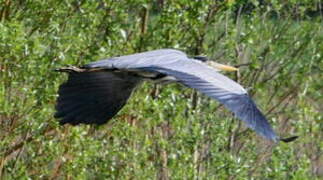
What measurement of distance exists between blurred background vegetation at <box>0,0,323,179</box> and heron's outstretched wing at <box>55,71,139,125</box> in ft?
0.95

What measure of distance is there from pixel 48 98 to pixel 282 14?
2631 mm

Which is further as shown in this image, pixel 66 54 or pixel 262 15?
pixel 262 15

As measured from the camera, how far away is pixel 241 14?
8.55m

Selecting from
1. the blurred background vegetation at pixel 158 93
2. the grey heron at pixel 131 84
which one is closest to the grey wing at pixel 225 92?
the grey heron at pixel 131 84

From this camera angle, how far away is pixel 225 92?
530 cm

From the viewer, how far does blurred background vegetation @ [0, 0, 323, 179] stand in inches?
272

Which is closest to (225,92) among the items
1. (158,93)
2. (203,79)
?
(203,79)

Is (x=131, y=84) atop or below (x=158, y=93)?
Result: atop

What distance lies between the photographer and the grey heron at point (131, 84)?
5.28 m

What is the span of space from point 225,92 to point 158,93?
258cm

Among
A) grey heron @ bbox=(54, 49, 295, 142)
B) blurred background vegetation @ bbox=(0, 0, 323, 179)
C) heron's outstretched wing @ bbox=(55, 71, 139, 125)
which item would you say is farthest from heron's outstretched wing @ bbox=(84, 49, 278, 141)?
blurred background vegetation @ bbox=(0, 0, 323, 179)

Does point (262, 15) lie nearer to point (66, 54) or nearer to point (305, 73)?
point (305, 73)

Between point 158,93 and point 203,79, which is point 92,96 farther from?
point 203,79

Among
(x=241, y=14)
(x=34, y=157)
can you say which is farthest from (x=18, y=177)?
(x=241, y=14)
